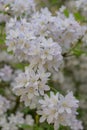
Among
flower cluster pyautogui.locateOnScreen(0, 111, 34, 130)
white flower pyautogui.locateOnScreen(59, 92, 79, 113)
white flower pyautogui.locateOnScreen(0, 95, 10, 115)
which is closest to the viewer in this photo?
white flower pyautogui.locateOnScreen(59, 92, 79, 113)

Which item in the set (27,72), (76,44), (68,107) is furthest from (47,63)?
(76,44)

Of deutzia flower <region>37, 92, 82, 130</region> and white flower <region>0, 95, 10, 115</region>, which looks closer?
deutzia flower <region>37, 92, 82, 130</region>

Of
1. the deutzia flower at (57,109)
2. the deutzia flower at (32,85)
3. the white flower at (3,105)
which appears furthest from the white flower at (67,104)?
the white flower at (3,105)

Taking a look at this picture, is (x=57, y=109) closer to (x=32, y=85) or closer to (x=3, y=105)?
(x=32, y=85)

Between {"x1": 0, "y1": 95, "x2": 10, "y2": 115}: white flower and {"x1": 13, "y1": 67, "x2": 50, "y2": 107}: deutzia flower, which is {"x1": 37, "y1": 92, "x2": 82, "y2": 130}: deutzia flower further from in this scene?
Answer: {"x1": 0, "y1": 95, "x2": 10, "y2": 115}: white flower

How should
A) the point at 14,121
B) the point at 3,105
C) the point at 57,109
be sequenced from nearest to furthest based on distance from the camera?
the point at 57,109, the point at 3,105, the point at 14,121

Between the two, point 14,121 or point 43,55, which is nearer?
point 43,55

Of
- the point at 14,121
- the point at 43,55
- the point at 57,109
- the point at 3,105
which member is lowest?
the point at 14,121

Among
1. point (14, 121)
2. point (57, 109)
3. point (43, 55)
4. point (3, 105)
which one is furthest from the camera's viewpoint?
point (14, 121)

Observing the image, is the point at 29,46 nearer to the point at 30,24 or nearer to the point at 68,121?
the point at 30,24

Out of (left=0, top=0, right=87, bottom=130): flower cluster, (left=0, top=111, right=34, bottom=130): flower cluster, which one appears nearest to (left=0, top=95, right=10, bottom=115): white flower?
(left=0, top=111, right=34, bottom=130): flower cluster

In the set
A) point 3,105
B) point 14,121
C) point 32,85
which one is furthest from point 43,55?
point 14,121
